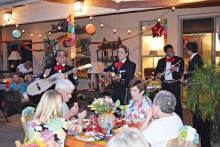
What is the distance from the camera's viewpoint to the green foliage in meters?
4.25

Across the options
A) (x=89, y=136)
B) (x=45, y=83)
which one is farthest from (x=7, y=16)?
(x=89, y=136)

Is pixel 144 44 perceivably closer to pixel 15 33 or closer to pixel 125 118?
pixel 15 33

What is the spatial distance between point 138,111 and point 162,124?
1116mm

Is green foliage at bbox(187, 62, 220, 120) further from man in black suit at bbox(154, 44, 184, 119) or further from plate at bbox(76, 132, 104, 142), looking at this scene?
man in black suit at bbox(154, 44, 184, 119)

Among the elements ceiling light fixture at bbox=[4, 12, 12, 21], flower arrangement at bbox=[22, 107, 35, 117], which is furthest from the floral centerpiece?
ceiling light fixture at bbox=[4, 12, 12, 21]

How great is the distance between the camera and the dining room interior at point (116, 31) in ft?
25.2

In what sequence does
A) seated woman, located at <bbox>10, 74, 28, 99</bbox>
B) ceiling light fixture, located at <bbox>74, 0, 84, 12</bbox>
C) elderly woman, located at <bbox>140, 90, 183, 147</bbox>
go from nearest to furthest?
elderly woman, located at <bbox>140, 90, 183, 147</bbox> → ceiling light fixture, located at <bbox>74, 0, 84, 12</bbox> → seated woman, located at <bbox>10, 74, 28, 99</bbox>

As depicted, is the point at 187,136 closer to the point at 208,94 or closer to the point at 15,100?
the point at 208,94

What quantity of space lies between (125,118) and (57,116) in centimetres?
135

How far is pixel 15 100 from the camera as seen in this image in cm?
845

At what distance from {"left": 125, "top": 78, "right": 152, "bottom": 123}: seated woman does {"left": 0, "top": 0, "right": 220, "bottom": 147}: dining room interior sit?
2368 mm

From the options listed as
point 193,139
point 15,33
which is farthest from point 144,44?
point 193,139

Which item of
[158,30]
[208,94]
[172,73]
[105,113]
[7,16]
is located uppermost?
[7,16]

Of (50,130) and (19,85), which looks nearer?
(50,130)
